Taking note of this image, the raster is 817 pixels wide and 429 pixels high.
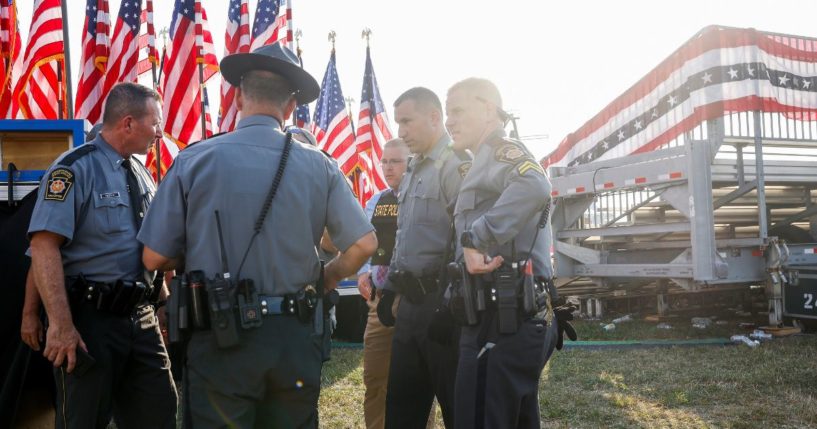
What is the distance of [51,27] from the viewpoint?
8.11 meters

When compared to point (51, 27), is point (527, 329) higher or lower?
lower

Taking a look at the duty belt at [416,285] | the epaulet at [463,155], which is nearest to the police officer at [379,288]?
the duty belt at [416,285]

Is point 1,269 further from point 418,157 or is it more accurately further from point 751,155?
point 751,155

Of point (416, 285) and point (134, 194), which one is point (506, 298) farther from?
point (134, 194)

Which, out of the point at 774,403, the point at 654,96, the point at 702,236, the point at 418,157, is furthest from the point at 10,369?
the point at 654,96

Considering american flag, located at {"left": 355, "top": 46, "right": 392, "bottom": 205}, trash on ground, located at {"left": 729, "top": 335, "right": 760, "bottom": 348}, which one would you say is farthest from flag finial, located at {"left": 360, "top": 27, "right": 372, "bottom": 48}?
trash on ground, located at {"left": 729, "top": 335, "right": 760, "bottom": 348}

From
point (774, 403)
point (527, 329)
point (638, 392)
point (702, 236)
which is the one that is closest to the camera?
point (527, 329)

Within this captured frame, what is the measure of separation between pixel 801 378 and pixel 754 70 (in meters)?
3.95

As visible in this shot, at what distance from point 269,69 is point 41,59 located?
22.3 ft

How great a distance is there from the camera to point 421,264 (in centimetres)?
368

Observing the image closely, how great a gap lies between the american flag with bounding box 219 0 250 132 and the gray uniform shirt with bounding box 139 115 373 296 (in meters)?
6.95

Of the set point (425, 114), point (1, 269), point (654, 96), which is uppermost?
point (654, 96)

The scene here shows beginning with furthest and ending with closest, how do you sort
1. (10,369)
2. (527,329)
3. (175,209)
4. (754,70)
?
(754,70), (10,369), (527,329), (175,209)

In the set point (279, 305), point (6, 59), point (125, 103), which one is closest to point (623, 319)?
point (125, 103)
